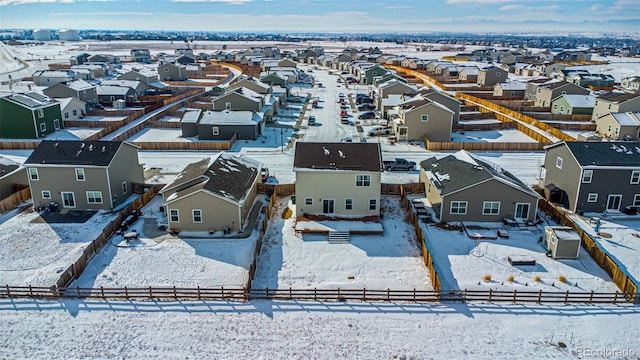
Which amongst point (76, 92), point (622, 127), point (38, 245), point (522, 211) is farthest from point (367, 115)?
point (38, 245)

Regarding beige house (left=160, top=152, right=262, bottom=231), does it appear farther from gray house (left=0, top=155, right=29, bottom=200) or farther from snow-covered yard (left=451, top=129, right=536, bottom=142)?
snow-covered yard (left=451, top=129, right=536, bottom=142)

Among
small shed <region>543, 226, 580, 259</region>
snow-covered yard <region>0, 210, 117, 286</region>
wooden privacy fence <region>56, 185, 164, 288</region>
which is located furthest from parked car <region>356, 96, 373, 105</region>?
small shed <region>543, 226, 580, 259</region>

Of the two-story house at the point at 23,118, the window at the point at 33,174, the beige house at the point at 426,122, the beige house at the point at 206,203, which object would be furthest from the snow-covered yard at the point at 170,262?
the two-story house at the point at 23,118

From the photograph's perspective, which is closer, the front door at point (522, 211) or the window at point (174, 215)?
the window at point (174, 215)

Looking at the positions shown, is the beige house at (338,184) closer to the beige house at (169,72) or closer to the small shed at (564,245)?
the small shed at (564,245)

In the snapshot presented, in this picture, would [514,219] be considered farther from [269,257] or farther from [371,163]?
[269,257]

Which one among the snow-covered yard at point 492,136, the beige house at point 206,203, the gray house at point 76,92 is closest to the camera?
the beige house at point 206,203
